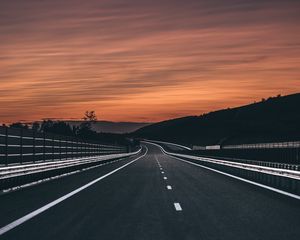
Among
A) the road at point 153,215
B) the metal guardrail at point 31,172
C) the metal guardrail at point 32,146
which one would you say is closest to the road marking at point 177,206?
the road at point 153,215

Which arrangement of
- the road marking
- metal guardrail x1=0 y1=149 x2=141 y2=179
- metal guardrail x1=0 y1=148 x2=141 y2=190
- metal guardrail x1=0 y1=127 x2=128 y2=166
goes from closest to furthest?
the road marking → metal guardrail x1=0 y1=149 x2=141 y2=179 → metal guardrail x1=0 y1=148 x2=141 y2=190 → metal guardrail x1=0 y1=127 x2=128 y2=166

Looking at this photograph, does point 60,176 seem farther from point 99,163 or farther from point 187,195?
point 99,163

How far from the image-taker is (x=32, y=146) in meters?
38.1

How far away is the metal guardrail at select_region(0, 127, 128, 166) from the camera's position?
3094cm

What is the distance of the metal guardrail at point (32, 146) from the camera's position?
3094 cm

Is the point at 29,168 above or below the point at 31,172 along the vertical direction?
above

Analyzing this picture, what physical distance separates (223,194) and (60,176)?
1539 centimetres

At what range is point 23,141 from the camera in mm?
35562

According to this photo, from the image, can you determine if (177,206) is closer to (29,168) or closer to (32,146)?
(29,168)

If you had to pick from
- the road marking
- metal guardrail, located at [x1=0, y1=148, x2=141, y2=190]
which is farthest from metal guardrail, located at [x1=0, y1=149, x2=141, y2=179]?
the road marking

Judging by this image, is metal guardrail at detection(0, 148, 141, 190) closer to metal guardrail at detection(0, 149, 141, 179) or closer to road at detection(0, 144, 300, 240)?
Answer: metal guardrail at detection(0, 149, 141, 179)

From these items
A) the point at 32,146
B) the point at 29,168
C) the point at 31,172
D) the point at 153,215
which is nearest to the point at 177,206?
the point at 153,215

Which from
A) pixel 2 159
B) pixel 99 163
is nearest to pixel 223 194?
pixel 2 159

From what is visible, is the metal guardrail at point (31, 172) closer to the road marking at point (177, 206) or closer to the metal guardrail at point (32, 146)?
the metal guardrail at point (32, 146)
